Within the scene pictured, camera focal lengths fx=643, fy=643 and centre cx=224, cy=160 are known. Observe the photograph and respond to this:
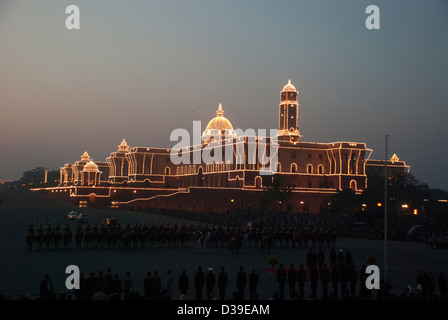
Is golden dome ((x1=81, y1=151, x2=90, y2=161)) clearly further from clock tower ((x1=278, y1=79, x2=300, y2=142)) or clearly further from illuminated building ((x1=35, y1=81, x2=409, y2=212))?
clock tower ((x1=278, y1=79, x2=300, y2=142))

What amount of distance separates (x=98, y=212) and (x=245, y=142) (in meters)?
25.8

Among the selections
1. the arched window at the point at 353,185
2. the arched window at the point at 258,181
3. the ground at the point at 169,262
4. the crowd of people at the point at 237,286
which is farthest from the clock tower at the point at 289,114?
the crowd of people at the point at 237,286

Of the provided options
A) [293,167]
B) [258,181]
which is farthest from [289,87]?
[258,181]

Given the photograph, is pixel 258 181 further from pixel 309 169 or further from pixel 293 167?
pixel 309 169

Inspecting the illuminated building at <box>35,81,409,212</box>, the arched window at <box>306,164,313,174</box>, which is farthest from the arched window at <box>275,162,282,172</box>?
the arched window at <box>306,164,313,174</box>

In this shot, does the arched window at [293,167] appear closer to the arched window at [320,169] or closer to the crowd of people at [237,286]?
the arched window at [320,169]

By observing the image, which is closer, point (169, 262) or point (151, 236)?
point (169, 262)

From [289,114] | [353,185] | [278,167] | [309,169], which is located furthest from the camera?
[289,114]

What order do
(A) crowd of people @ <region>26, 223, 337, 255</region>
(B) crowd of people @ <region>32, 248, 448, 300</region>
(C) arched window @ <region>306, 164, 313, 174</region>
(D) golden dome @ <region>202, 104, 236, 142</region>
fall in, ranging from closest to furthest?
(B) crowd of people @ <region>32, 248, 448, 300</region>, (A) crowd of people @ <region>26, 223, 337, 255</region>, (C) arched window @ <region>306, 164, 313, 174</region>, (D) golden dome @ <region>202, 104, 236, 142</region>

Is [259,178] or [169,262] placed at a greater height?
[259,178]

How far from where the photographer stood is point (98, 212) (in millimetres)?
77438

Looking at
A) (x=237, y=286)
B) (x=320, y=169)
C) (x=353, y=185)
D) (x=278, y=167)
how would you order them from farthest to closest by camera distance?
1. (x=320, y=169)
2. (x=353, y=185)
3. (x=278, y=167)
4. (x=237, y=286)
